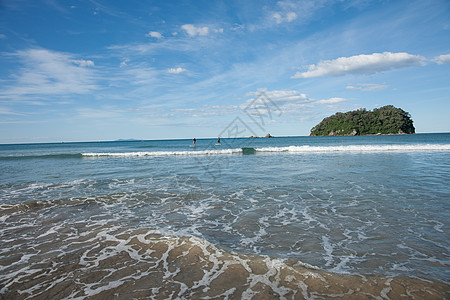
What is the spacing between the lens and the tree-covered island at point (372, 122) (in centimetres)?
10394

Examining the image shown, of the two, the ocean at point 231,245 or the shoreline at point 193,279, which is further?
the ocean at point 231,245

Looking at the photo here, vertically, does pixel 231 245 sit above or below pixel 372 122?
below

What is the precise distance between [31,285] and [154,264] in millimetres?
1811

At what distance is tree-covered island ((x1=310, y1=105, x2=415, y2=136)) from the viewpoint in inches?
4092

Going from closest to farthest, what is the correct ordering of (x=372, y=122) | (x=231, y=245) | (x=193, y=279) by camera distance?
(x=193, y=279)
(x=231, y=245)
(x=372, y=122)

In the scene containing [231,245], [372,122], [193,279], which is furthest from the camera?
[372,122]

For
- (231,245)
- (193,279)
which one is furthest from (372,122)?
(193,279)

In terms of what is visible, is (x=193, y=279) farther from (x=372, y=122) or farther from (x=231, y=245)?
(x=372, y=122)

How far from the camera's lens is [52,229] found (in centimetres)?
582

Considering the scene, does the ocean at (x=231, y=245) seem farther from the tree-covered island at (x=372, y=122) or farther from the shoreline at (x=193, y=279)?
the tree-covered island at (x=372, y=122)

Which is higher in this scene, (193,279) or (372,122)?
(372,122)

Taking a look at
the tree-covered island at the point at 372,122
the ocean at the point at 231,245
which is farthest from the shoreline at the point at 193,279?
the tree-covered island at the point at 372,122

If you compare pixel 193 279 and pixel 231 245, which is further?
pixel 231 245

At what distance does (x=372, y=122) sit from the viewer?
111 meters
